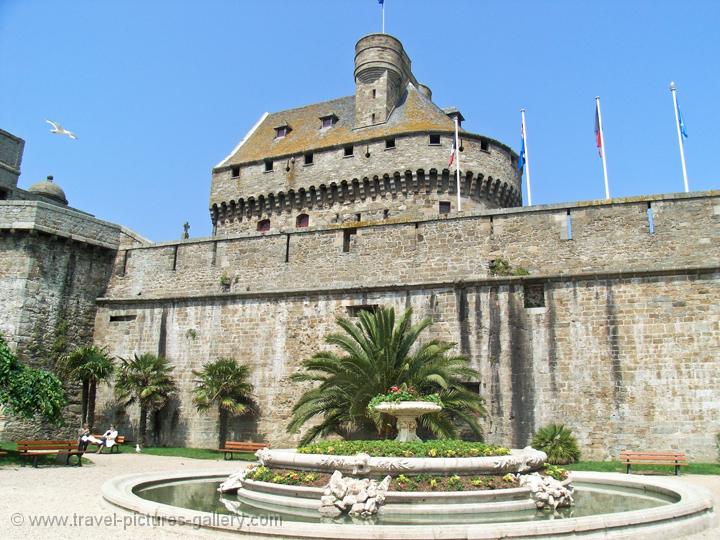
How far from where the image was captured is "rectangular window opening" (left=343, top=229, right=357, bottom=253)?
2002 centimetres

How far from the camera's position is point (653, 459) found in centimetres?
1369

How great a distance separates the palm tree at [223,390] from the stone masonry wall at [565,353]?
40cm

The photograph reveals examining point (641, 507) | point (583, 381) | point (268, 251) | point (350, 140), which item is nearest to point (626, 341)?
point (583, 381)

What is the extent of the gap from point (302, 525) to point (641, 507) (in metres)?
5.33

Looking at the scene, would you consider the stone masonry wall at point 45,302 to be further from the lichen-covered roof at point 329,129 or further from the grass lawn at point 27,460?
the lichen-covered roof at point 329,129

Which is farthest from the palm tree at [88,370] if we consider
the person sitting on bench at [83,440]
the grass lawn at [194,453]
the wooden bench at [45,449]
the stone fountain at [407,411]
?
the stone fountain at [407,411]

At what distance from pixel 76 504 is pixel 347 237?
12.6 m

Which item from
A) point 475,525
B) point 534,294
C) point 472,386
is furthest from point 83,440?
point 534,294

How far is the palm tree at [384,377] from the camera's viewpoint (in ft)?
50.8

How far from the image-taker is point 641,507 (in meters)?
9.17

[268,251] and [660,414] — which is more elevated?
[268,251]

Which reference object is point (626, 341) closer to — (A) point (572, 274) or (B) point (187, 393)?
A: (A) point (572, 274)

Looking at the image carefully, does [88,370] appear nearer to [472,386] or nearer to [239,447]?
[239,447]

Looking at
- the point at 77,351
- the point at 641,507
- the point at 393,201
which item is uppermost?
the point at 393,201
